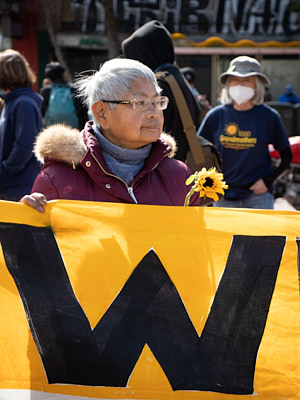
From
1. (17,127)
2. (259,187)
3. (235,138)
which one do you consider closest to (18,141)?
(17,127)

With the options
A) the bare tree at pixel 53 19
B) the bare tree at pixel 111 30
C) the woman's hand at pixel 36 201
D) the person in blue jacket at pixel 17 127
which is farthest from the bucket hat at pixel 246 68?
the bare tree at pixel 53 19

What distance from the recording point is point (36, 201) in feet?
7.84

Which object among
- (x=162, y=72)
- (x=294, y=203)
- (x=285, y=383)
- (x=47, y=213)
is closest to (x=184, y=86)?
(x=162, y=72)

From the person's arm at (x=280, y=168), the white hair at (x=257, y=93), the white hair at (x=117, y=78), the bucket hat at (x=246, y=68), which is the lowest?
the person's arm at (x=280, y=168)

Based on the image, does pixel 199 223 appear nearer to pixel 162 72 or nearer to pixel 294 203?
pixel 162 72

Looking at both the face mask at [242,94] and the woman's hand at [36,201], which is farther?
the face mask at [242,94]

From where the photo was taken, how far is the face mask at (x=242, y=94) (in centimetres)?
500

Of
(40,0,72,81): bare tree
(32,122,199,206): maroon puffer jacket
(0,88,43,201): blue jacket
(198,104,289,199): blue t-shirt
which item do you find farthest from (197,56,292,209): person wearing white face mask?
(40,0,72,81): bare tree

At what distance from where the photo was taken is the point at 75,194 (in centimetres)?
251

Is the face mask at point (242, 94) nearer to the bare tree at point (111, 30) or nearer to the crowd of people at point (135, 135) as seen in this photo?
the crowd of people at point (135, 135)

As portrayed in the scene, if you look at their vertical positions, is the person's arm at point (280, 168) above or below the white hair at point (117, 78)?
below

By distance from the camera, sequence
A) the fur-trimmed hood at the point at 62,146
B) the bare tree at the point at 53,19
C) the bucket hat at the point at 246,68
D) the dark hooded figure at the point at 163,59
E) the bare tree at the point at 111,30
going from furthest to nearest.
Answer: the bare tree at the point at 53,19
the bare tree at the point at 111,30
the bucket hat at the point at 246,68
the dark hooded figure at the point at 163,59
the fur-trimmed hood at the point at 62,146

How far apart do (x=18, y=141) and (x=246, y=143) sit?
5.49 ft

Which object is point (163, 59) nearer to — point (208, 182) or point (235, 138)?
point (235, 138)
